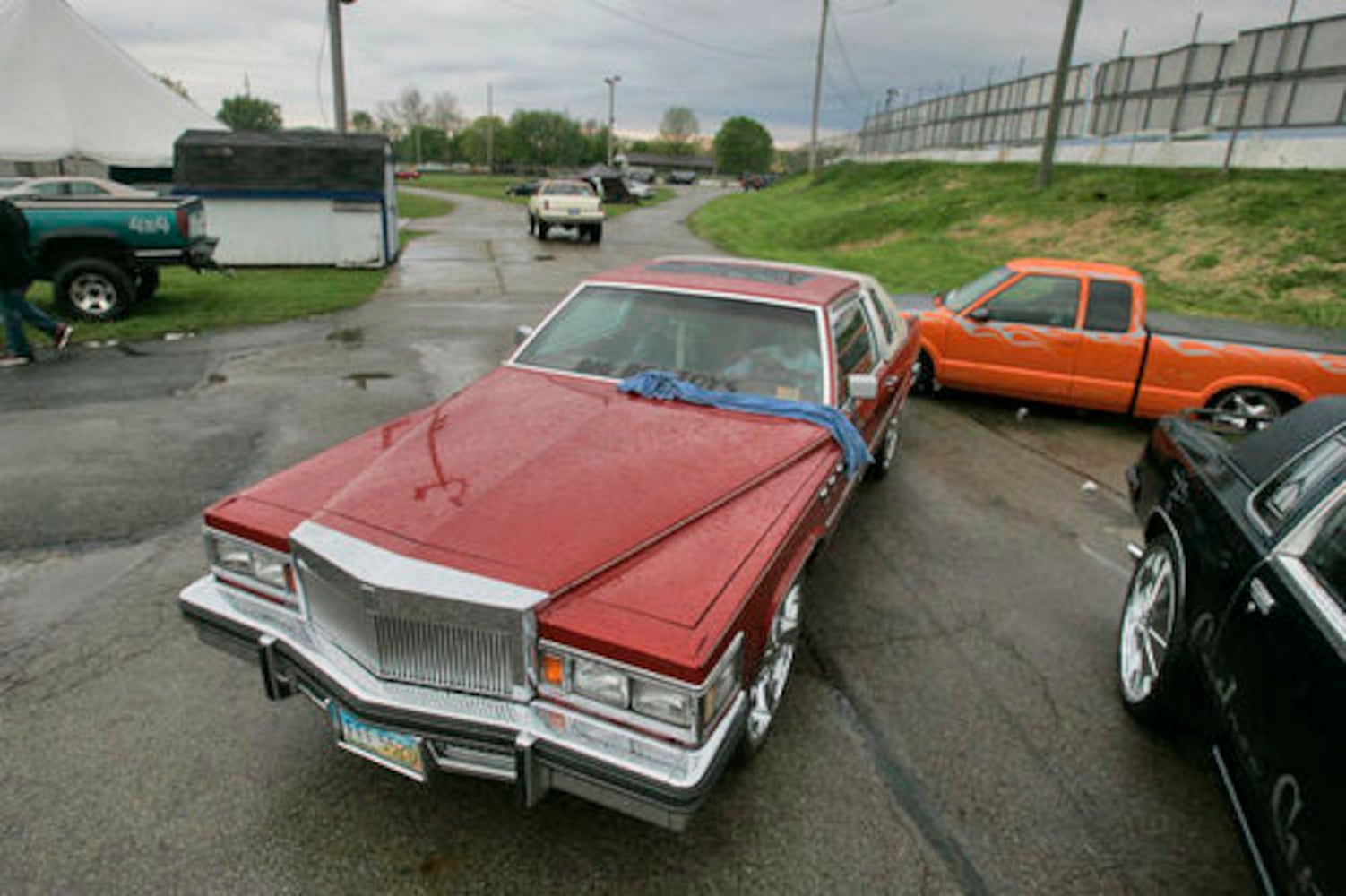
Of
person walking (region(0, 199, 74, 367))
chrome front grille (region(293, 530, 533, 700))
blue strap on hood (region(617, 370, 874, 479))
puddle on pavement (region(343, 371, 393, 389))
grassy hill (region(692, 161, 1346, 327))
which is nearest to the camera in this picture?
chrome front grille (region(293, 530, 533, 700))

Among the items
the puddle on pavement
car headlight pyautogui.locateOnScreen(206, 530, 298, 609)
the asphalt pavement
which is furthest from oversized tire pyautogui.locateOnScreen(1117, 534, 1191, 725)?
the puddle on pavement

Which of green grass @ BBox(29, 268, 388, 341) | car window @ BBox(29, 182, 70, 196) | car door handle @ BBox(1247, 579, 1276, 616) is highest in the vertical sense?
car window @ BBox(29, 182, 70, 196)

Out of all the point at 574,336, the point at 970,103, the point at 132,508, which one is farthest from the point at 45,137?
the point at 970,103

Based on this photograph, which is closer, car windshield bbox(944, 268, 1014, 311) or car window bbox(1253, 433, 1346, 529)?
car window bbox(1253, 433, 1346, 529)

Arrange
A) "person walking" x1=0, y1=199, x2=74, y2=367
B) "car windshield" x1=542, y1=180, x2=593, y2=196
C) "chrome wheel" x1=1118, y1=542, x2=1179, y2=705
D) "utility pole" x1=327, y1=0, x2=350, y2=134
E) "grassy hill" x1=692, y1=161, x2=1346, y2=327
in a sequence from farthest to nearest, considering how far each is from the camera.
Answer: "car windshield" x1=542, y1=180, x2=593, y2=196
"utility pole" x1=327, y1=0, x2=350, y2=134
"grassy hill" x1=692, y1=161, x2=1346, y2=327
"person walking" x1=0, y1=199, x2=74, y2=367
"chrome wheel" x1=1118, y1=542, x2=1179, y2=705

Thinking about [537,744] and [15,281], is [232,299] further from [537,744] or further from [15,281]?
[537,744]

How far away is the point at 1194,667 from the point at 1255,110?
23.0 metres

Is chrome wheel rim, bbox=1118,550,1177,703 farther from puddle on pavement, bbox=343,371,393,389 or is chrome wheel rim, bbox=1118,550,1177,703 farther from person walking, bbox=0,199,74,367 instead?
person walking, bbox=0,199,74,367

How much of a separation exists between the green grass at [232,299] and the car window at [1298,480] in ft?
36.0

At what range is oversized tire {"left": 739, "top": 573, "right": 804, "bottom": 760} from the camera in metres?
2.73

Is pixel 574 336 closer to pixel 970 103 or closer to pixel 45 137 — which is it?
pixel 45 137

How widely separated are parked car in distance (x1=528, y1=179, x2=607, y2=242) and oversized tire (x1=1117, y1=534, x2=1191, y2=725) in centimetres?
2016

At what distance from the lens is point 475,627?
2.23 metres

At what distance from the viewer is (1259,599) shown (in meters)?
2.46
